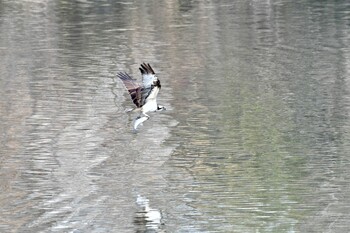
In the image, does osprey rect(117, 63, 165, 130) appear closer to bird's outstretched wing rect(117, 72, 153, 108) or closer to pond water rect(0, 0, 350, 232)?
bird's outstretched wing rect(117, 72, 153, 108)

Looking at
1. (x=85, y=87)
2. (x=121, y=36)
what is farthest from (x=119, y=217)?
(x=121, y=36)

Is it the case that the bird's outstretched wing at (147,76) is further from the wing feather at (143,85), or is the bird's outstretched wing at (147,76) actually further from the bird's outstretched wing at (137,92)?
the bird's outstretched wing at (137,92)

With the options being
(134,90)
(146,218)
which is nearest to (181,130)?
(134,90)

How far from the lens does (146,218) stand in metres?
11.1

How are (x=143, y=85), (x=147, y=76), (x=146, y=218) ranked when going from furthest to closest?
(x=143, y=85)
(x=147, y=76)
(x=146, y=218)

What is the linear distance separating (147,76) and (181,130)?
2893 mm

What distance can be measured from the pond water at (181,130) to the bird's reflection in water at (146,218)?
0.01m

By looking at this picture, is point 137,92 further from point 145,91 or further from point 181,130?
point 181,130

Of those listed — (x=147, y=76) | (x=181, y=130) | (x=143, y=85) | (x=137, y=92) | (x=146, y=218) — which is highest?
(x=147, y=76)

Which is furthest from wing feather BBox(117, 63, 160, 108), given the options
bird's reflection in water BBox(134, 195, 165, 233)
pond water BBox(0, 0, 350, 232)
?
bird's reflection in water BBox(134, 195, 165, 233)

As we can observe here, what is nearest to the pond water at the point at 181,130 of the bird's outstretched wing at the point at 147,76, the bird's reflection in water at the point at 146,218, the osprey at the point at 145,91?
the bird's reflection in water at the point at 146,218

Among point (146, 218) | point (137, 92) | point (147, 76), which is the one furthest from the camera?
point (137, 92)

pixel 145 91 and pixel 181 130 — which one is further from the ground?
pixel 145 91

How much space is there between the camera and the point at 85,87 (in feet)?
63.3
